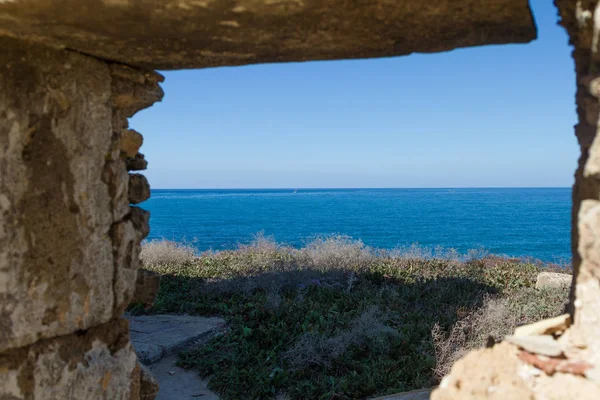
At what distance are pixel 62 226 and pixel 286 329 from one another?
439cm

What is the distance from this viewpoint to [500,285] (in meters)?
8.37

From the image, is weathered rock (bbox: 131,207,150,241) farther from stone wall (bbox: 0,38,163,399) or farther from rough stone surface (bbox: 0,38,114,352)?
rough stone surface (bbox: 0,38,114,352)

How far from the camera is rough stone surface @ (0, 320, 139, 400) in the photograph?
8.26 ft

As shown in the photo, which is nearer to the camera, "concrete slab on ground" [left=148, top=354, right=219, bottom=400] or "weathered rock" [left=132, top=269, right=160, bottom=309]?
"weathered rock" [left=132, top=269, right=160, bottom=309]

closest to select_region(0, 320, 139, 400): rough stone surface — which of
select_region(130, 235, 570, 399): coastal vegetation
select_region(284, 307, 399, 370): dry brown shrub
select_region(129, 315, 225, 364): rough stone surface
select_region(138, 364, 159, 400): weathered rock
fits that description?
select_region(138, 364, 159, 400): weathered rock

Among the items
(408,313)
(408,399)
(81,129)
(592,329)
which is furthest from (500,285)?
(81,129)

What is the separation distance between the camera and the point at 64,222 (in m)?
2.64

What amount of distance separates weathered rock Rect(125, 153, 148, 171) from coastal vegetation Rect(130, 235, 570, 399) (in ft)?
9.52

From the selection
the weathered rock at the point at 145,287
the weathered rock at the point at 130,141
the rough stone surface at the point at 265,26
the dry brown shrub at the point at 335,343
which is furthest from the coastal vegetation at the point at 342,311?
the rough stone surface at the point at 265,26

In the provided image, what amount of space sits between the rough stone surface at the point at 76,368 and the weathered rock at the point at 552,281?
7056 millimetres

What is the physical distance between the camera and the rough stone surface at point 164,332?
6.08 m

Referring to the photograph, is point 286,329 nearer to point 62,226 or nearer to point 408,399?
point 408,399

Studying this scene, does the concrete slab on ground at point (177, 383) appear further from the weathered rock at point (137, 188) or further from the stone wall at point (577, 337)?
the stone wall at point (577, 337)

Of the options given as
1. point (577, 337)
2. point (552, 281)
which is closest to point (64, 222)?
point (577, 337)
